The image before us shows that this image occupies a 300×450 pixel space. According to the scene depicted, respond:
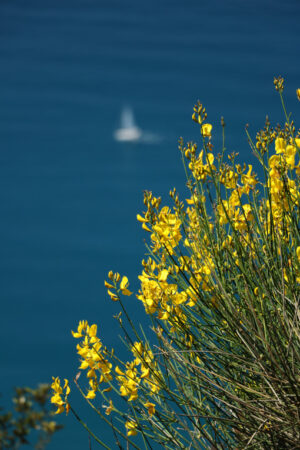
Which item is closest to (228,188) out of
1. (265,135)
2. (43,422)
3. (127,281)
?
(265,135)

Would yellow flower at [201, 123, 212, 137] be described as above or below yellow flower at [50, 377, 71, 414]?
above

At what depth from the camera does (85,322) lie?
187 cm

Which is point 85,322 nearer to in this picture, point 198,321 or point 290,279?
point 198,321

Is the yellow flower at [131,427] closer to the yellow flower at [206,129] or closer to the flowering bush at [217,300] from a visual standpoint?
the flowering bush at [217,300]

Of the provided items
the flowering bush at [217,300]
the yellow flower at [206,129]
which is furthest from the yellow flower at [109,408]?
the yellow flower at [206,129]

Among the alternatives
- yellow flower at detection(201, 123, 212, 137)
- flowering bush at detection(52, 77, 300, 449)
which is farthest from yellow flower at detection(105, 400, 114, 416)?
yellow flower at detection(201, 123, 212, 137)

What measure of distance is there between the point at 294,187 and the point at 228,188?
28 cm

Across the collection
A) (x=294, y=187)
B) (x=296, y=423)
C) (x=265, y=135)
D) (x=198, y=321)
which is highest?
(x=265, y=135)

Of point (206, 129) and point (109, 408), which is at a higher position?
point (206, 129)

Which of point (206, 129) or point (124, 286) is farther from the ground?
point (206, 129)

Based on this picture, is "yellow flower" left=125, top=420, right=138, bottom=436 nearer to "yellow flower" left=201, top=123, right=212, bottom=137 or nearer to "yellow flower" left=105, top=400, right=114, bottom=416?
"yellow flower" left=105, top=400, right=114, bottom=416

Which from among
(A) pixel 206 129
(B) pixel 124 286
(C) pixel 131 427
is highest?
(A) pixel 206 129

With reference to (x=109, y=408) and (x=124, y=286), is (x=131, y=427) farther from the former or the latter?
(x=124, y=286)

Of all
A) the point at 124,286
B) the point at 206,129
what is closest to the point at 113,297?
the point at 124,286
